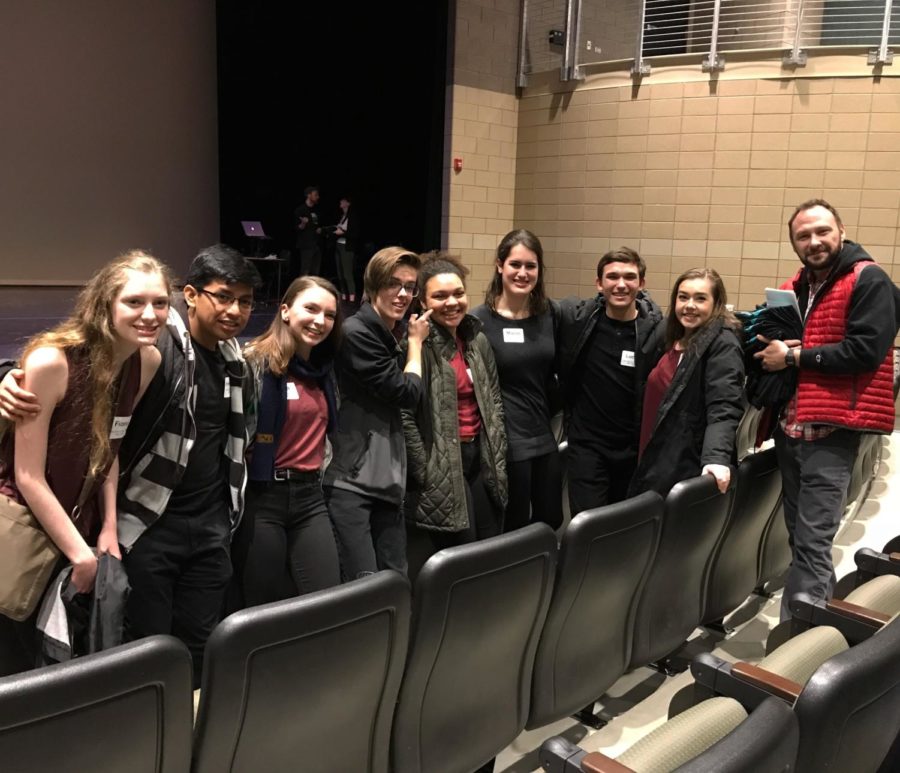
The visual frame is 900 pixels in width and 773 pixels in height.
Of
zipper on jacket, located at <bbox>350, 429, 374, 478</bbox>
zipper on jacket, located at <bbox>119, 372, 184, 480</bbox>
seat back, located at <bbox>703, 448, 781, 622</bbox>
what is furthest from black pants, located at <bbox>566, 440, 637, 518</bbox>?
zipper on jacket, located at <bbox>119, 372, 184, 480</bbox>

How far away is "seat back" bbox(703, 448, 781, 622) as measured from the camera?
7.77 ft

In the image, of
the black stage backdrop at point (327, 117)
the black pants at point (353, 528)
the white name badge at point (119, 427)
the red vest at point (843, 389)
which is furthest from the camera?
the black stage backdrop at point (327, 117)

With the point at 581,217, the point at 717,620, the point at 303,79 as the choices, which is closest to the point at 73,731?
the point at 717,620

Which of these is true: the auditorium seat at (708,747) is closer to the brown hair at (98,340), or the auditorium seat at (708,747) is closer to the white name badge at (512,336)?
the brown hair at (98,340)

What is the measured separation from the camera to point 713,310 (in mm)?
2484

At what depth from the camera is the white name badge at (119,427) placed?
1636 millimetres

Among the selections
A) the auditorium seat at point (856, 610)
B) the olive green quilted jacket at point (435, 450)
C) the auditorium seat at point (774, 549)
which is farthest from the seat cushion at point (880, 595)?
the olive green quilted jacket at point (435, 450)

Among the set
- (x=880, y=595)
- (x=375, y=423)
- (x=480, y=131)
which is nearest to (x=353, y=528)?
(x=375, y=423)

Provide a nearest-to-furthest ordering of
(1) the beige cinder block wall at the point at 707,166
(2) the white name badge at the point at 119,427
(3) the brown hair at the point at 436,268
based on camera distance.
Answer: (2) the white name badge at the point at 119,427
(3) the brown hair at the point at 436,268
(1) the beige cinder block wall at the point at 707,166

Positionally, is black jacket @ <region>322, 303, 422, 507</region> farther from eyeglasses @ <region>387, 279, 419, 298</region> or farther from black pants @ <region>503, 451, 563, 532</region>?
black pants @ <region>503, 451, 563, 532</region>

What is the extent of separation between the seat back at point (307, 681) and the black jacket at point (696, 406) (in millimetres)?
1395

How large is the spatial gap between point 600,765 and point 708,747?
177mm

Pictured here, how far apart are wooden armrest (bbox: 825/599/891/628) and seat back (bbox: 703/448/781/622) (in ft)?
2.27

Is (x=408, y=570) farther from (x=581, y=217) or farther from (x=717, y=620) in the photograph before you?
(x=581, y=217)
